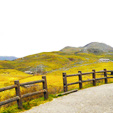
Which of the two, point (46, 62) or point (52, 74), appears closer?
point (52, 74)

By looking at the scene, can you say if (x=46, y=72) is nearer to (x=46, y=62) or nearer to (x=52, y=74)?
(x=52, y=74)

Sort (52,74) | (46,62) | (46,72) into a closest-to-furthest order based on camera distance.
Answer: (52,74) → (46,72) → (46,62)

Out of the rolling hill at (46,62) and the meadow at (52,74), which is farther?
the rolling hill at (46,62)

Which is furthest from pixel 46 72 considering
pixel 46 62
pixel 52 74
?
pixel 46 62

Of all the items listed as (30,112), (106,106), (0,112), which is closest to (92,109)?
(106,106)

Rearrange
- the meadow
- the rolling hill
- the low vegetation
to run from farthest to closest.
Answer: the rolling hill < the meadow < the low vegetation

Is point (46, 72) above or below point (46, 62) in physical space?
below

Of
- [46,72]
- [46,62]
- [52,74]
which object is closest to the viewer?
[52,74]

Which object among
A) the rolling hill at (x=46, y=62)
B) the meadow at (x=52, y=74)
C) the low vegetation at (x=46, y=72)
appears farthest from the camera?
the rolling hill at (x=46, y=62)

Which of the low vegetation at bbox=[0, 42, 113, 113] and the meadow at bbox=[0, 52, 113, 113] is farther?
the meadow at bbox=[0, 52, 113, 113]

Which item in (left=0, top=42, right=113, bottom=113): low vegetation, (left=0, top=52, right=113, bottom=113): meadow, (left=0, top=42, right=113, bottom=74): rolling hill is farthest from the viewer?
(left=0, top=42, right=113, bottom=74): rolling hill

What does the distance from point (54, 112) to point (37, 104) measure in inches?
67.1

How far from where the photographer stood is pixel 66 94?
10234 mm

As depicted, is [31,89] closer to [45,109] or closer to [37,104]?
[37,104]
